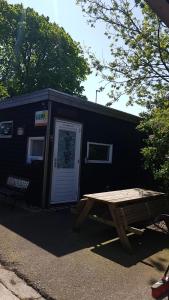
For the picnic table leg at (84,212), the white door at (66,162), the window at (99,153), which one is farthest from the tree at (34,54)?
the picnic table leg at (84,212)

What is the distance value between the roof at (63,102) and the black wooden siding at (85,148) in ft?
0.50

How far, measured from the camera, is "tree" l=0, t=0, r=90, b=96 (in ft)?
90.2

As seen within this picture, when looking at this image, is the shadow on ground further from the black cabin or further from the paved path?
the black cabin

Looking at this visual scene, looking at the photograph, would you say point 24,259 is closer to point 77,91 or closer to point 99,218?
point 99,218

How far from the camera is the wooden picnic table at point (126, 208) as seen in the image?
227 inches

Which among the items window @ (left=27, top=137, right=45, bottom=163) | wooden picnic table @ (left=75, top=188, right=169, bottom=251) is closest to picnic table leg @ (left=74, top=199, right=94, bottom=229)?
wooden picnic table @ (left=75, top=188, right=169, bottom=251)

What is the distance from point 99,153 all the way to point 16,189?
2.90 metres

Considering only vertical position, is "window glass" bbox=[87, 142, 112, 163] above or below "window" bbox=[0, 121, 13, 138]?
below

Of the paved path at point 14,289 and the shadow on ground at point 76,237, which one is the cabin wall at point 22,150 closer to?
the shadow on ground at point 76,237

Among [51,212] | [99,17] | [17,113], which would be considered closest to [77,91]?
[99,17]

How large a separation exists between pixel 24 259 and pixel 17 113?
6000 millimetres

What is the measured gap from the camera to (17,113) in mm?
10180

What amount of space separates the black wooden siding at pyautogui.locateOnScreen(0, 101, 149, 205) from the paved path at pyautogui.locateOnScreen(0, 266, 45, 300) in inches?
177

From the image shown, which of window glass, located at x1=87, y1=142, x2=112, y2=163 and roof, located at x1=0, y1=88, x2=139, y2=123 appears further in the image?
window glass, located at x1=87, y1=142, x2=112, y2=163
